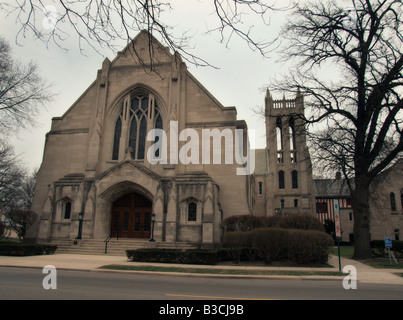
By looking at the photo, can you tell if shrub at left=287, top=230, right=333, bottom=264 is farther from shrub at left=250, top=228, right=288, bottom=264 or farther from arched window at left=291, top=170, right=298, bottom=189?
arched window at left=291, top=170, right=298, bottom=189

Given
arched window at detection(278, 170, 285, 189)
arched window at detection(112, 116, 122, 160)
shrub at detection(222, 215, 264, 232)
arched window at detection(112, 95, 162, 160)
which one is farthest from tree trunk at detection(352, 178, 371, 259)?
arched window at detection(278, 170, 285, 189)

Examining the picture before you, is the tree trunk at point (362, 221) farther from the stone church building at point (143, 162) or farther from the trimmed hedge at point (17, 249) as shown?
the trimmed hedge at point (17, 249)

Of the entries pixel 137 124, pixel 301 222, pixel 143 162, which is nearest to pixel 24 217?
pixel 143 162

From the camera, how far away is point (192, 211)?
23469 mm

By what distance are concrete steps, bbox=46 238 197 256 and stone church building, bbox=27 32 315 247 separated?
2.05 ft

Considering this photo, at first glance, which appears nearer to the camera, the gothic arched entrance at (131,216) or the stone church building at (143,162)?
the stone church building at (143,162)

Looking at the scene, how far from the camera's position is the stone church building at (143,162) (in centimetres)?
2317

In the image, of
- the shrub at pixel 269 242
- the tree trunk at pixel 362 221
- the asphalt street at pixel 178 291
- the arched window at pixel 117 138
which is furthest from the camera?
the arched window at pixel 117 138

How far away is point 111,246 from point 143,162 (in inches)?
292

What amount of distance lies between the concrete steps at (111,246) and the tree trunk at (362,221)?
10559 mm

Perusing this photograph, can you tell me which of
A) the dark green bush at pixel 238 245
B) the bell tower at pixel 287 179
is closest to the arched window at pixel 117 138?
the dark green bush at pixel 238 245

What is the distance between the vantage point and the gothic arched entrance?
25156 millimetres

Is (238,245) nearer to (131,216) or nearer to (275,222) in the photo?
(275,222)
